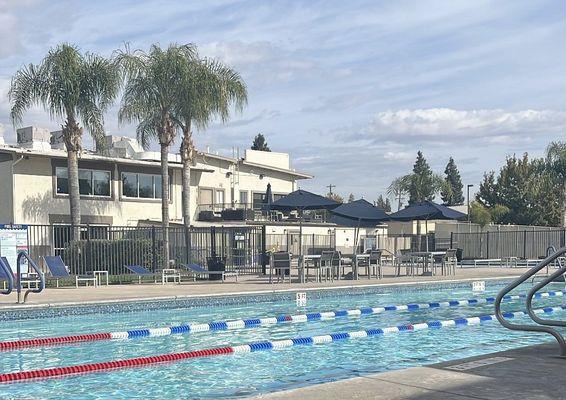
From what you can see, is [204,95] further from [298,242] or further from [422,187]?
[422,187]

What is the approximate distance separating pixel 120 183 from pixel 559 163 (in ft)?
103

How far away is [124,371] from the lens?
26.5ft

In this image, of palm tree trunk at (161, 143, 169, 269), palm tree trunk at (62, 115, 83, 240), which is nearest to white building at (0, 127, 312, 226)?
palm tree trunk at (62, 115, 83, 240)

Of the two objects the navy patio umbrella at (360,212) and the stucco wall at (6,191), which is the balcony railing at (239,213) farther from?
the navy patio umbrella at (360,212)

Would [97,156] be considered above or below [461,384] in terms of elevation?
above

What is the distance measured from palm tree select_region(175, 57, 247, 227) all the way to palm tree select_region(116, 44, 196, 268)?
0.35 m

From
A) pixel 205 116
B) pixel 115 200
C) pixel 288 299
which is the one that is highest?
pixel 205 116

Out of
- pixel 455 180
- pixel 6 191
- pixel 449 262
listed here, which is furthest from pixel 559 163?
pixel 455 180

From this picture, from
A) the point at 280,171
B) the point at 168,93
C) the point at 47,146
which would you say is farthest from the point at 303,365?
the point at 280,171

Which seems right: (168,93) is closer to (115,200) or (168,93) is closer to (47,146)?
(115,200)

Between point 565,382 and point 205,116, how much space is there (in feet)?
68.9

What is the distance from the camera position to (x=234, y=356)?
9000mm

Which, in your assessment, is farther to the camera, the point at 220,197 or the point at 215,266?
the point at 220,197

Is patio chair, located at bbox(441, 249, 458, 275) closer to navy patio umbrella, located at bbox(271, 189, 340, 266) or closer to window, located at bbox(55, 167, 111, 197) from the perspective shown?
navy patio umbrella, located at bbox(271, 189, 340, 266)
